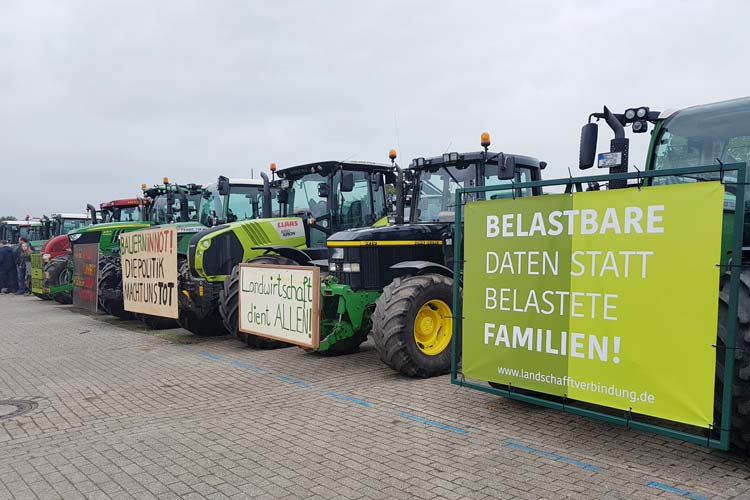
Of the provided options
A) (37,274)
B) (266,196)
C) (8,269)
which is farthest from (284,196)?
(8,269)

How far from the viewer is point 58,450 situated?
475 cm

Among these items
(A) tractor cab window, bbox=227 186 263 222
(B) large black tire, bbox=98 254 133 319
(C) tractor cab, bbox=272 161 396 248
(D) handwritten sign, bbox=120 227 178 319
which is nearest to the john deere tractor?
(B) large black tire, bbox=98 254 133 319

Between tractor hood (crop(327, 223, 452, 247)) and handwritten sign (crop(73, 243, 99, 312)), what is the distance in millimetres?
7068

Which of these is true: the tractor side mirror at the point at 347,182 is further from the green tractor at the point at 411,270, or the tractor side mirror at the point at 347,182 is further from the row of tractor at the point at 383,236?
the green tractor at the point at 411,270

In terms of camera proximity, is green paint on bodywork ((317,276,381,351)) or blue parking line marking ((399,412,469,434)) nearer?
blue parking line marking ((399,412,469,434))

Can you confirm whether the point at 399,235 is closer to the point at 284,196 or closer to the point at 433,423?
the point at 433,423

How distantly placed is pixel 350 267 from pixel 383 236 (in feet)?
1.89

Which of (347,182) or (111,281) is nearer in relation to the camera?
(347,182)

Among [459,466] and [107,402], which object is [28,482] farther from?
[459,466]

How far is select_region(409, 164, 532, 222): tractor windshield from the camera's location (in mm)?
7484

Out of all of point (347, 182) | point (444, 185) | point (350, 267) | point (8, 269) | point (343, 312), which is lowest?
point (8, 269)

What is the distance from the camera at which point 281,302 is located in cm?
752

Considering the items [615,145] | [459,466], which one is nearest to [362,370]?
[459,466]

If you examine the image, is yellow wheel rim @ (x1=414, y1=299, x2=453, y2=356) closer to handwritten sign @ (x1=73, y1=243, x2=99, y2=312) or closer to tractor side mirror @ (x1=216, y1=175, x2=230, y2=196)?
tractor side mirror @ (x1=216, y1=175, x2=230, y2=196)
